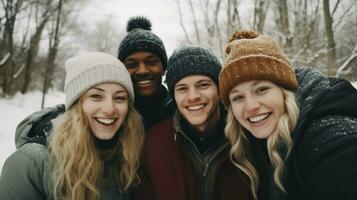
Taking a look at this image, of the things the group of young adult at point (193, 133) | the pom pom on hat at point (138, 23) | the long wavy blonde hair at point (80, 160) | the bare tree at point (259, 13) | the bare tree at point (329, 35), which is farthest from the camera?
the bare tree at point (259, 13)

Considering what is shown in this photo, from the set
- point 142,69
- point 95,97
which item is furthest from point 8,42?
point 95,97

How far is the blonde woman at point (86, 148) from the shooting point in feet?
8.18

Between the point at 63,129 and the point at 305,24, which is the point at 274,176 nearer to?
the point at 63,129

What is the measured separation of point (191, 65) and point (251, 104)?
82cm

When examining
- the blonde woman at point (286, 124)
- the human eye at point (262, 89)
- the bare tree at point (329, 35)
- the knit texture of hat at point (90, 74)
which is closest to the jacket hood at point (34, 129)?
the knit texture of hat at point (90, 74)

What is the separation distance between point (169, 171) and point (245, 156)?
67cm

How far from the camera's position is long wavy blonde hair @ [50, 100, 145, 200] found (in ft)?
8.68

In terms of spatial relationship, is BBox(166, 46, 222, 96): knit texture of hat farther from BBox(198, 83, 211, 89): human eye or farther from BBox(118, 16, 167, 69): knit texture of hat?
BBox(118, 16, 167, 69): knit texture of hat

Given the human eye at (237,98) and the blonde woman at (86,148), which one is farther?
the human eye at (237,98)

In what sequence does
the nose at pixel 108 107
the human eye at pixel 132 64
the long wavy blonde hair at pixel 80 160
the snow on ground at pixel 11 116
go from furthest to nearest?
the snow on ground at pixel 11 116 → the human eye at pixel 132 64 → the nose at pixel 108 107 → the long wavy blonde hair at pixel 80 160

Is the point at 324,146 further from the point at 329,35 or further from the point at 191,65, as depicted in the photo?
the point at 329,35

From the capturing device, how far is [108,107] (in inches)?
110

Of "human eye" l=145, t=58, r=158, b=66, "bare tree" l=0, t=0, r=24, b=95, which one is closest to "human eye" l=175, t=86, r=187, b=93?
"human eye" l=145, t=58, r=158, b=66

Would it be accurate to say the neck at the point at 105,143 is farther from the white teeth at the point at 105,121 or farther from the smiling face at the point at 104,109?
the white teeth at the point at 105,121
